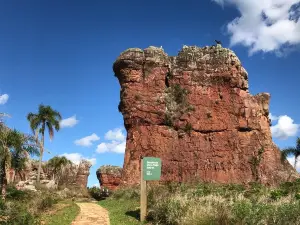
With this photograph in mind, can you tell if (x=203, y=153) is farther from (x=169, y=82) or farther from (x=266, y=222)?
(x=266, y=222)

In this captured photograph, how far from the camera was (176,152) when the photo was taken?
37.7 meters

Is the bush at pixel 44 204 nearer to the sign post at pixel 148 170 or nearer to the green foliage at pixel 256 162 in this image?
the sign post at pixel 148 170

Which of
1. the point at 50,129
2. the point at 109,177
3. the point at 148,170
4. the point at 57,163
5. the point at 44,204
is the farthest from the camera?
the point at 57,163

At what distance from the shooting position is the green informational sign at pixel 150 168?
1825 cm

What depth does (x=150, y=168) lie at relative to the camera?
60.5 feet

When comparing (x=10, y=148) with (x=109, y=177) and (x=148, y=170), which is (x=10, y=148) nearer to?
(x=148, y=170)

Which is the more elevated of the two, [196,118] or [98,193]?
[196,118]

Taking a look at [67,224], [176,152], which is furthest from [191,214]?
[176,152]

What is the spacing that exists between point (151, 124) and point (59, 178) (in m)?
29.0

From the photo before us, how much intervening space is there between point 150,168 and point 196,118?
21.3m

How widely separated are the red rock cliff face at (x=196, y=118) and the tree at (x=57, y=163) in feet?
84.1

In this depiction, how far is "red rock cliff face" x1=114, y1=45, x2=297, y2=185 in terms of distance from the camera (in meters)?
37.2

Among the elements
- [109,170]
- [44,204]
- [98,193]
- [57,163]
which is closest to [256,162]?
[98,193]

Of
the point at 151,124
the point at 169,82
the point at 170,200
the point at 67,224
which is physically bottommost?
the point at 67,224
